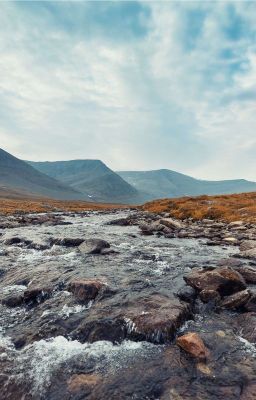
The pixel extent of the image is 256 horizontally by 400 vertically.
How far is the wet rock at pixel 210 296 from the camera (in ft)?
54.2

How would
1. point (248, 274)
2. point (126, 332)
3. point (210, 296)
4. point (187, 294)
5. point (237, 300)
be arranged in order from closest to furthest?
1. point (126, 332)
2. point (237, 300)
3. point (210, 296)
4. point (187, 294)
5. point (248, 274)

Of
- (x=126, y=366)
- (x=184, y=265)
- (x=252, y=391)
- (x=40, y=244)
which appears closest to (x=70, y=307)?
(x=126, y=366)

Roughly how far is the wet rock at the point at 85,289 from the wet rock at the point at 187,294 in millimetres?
4399

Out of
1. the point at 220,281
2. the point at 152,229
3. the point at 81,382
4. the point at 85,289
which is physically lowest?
the point at 81,382

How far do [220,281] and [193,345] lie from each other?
19.8 feet

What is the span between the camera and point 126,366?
11.6 metres

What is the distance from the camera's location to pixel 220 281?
56.9ft

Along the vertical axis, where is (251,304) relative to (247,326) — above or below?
above

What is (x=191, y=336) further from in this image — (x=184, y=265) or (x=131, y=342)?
(x=184, y=265)

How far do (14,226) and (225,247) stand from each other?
34995 mm

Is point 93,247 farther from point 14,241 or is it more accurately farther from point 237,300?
point 237,300

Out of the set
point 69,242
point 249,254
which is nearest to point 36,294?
point 69,242

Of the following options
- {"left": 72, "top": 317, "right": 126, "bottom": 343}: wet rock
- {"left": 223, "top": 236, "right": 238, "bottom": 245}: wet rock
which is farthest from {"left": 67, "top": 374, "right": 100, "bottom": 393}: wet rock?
{"left": 223, "top": 236, "right": 238, "bottom": 245}: wet rock

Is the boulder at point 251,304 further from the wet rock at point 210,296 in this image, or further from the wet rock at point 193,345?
the wet rock at point 193,345
